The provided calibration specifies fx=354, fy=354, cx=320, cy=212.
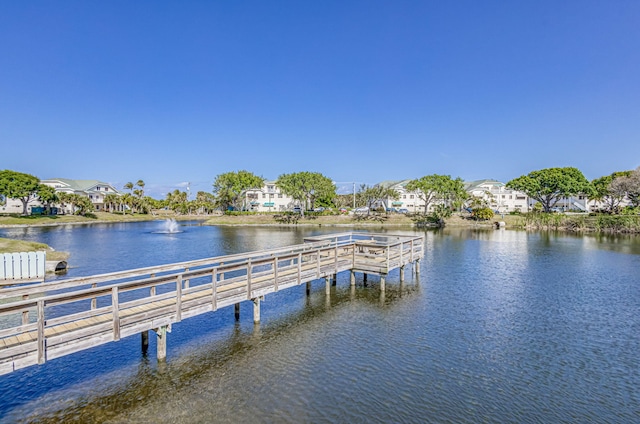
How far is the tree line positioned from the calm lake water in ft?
235

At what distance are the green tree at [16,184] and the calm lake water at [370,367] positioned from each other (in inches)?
3803

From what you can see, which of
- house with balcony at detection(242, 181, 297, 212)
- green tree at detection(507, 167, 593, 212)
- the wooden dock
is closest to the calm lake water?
the wooden dock

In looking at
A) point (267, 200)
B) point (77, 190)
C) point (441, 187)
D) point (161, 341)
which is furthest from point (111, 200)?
point (161, 341)

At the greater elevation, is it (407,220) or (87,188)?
(87,188)

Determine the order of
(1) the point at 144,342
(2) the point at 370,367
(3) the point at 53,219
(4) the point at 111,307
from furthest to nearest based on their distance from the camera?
(3) the point at 53,219 < (1) the point at 144,342 < (2) the point at 370,367 < (4) the point at 111,307

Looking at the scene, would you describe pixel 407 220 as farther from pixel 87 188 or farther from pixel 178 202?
pixel 87 188

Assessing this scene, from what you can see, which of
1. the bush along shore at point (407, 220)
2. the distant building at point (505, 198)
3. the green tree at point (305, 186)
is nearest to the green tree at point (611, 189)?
the bush along shore at point (407, 220)

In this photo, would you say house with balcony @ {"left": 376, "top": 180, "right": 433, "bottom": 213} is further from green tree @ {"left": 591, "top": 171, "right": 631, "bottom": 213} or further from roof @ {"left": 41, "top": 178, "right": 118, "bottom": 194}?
roof @ {"left": 41, "top": 178, "right": 118, "bottom": 194}

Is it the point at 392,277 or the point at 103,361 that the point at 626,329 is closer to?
the point at 392,277

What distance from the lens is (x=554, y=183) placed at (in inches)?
3553

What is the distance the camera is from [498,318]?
19.2 meters

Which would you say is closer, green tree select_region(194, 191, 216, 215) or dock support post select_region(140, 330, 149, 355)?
dock support post select_region(140, 330, 149, 355)

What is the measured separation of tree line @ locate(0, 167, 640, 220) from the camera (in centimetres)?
8825

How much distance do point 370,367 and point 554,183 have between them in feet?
319
